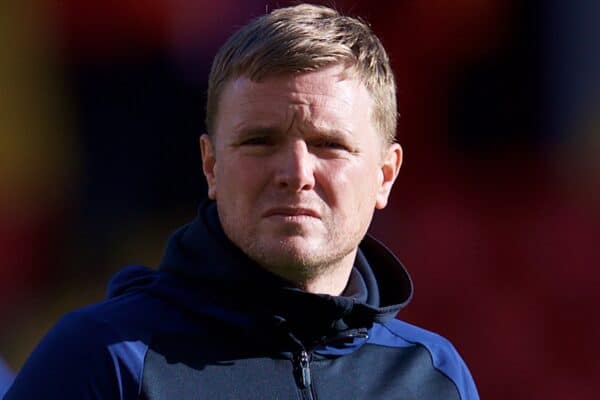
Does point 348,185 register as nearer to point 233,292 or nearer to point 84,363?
point 233,292

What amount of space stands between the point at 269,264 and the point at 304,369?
163 millimetres

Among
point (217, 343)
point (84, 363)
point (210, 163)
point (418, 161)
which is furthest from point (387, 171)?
point (418, 161)

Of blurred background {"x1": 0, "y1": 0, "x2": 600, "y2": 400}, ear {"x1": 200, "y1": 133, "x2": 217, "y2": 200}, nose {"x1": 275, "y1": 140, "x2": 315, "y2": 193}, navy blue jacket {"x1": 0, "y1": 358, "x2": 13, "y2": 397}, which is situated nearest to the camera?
nose {"x1": 275, "y1": 140, "x2": 315, "y2": 193}

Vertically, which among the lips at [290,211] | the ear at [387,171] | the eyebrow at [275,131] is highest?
the eyebrow at [275,131]

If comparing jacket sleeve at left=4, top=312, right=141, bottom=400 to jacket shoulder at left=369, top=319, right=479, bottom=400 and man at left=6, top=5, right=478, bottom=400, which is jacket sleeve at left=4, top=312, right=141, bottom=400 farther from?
jacket shoulder at left=369, top=319, right=479, bottom=400

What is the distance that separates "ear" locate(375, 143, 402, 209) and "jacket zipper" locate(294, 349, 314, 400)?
0.98 ft

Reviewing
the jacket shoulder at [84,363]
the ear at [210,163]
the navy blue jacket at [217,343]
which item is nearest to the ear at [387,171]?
the navy blue jacket at [217,343]

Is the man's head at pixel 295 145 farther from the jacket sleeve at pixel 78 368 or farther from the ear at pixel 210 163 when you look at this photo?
the jacket sleeve at pixel 78 368

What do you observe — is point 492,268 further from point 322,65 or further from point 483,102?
point 322,65

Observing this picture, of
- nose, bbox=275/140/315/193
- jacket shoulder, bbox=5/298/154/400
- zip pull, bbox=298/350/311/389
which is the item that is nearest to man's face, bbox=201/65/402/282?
nose, bbox=275/140/315/193

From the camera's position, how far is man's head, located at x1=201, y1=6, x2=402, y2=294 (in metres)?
1.59

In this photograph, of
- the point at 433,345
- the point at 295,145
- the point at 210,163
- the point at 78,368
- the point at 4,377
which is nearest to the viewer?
the point at 78,368

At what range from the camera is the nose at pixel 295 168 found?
1576 millimetres

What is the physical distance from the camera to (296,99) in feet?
5.33
